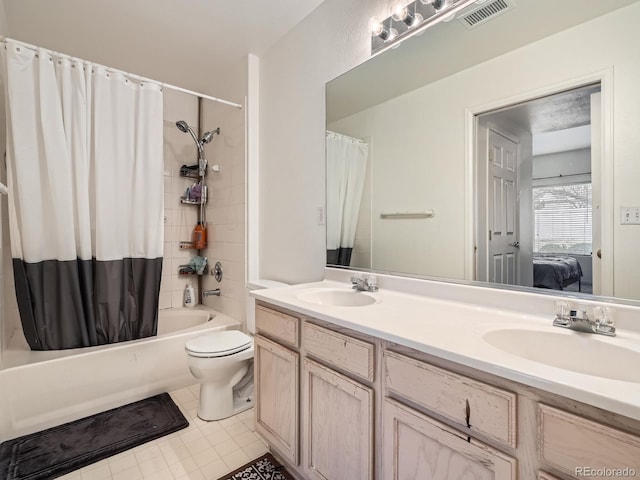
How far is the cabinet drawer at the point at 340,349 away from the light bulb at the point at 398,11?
1430 mm

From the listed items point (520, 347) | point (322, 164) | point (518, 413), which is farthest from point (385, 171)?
point (518, 413)

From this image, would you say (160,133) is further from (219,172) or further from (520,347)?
(520,347)

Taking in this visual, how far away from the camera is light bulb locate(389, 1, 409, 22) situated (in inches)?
55.8

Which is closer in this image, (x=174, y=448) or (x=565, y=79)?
(x=565, y=79)

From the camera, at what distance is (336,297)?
1584 mm

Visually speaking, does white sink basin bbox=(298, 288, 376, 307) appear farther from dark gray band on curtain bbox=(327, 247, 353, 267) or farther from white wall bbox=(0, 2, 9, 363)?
white wall bbox=(0, 2, 9, 363)

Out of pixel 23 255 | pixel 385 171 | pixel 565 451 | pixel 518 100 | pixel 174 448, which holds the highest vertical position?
pixel 518 100

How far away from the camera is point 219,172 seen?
9.07ft

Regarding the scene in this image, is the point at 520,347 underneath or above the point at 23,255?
underneath

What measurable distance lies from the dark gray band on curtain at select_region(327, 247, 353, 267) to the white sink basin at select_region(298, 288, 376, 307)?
0.23m

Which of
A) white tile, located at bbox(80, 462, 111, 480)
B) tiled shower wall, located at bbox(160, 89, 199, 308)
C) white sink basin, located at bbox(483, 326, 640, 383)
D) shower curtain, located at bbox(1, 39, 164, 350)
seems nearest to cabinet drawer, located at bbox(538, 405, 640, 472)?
white sink basin, located at bbox(483, 326, 640, 383)

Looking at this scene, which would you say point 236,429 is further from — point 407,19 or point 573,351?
point 407,19

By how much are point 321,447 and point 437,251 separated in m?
0.90

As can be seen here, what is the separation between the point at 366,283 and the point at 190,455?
3.97 ft
